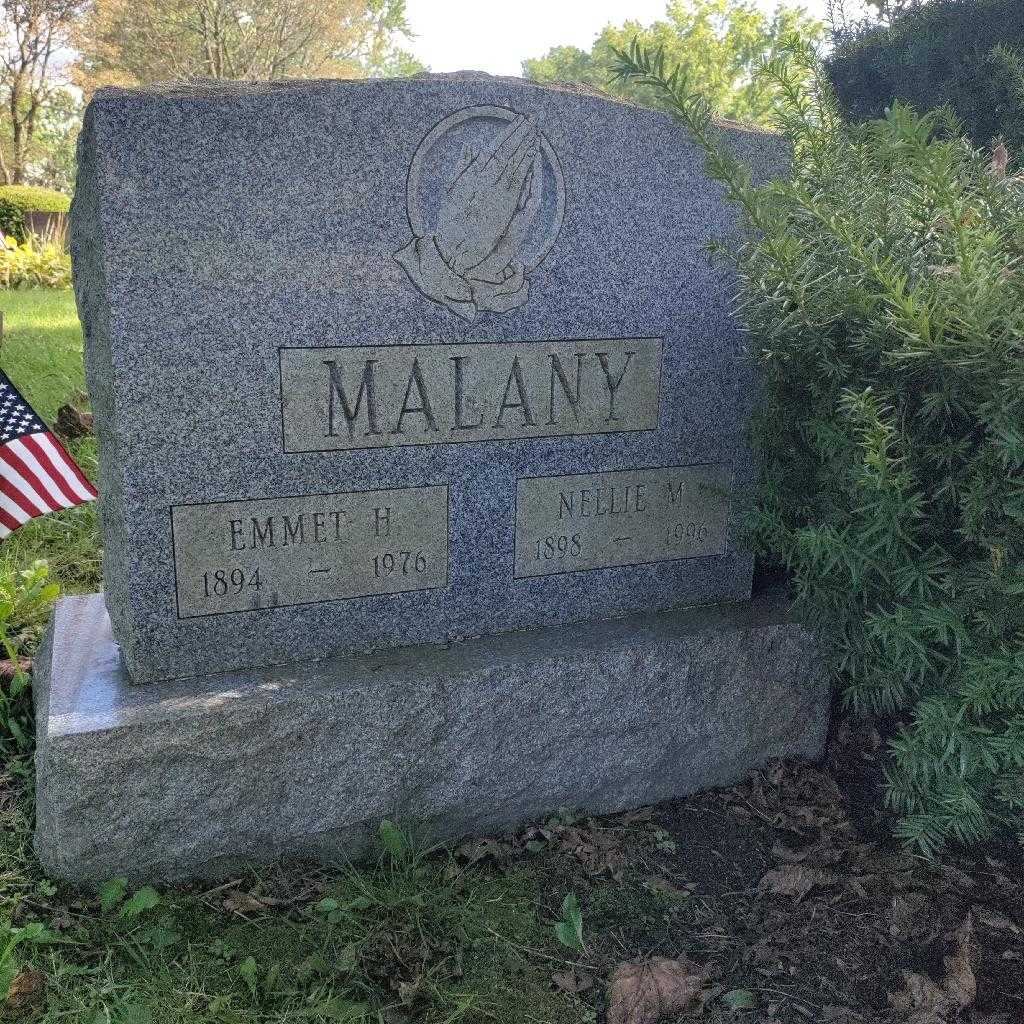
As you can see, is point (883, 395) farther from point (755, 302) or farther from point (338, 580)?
point (338, 580)

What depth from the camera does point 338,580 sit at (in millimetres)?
2678

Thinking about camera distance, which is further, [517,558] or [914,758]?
[517,558]

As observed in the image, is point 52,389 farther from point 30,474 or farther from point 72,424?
point 30,474

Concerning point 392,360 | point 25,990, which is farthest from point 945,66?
point 25,990

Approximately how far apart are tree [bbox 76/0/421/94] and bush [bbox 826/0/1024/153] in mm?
16873

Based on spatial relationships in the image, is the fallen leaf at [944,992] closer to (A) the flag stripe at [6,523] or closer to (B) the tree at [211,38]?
(A) the flag stripe at [6,523]

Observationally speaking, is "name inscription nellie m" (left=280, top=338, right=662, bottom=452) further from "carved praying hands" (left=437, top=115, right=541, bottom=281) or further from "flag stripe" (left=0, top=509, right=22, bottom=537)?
"flag stripe" (left=0, top=509, right=22, bottom=537)

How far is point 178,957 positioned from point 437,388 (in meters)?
1.51

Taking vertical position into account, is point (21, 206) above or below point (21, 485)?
above

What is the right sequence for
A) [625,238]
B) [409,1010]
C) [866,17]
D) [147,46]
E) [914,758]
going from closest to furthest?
[409,1010]
[914,758]
[625,238]
[866,17]
[147,46]

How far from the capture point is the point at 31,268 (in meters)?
11.7

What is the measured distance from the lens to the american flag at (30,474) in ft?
11.7

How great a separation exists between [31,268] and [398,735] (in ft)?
36.6

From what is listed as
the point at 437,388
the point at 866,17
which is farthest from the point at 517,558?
the point at 866,17
